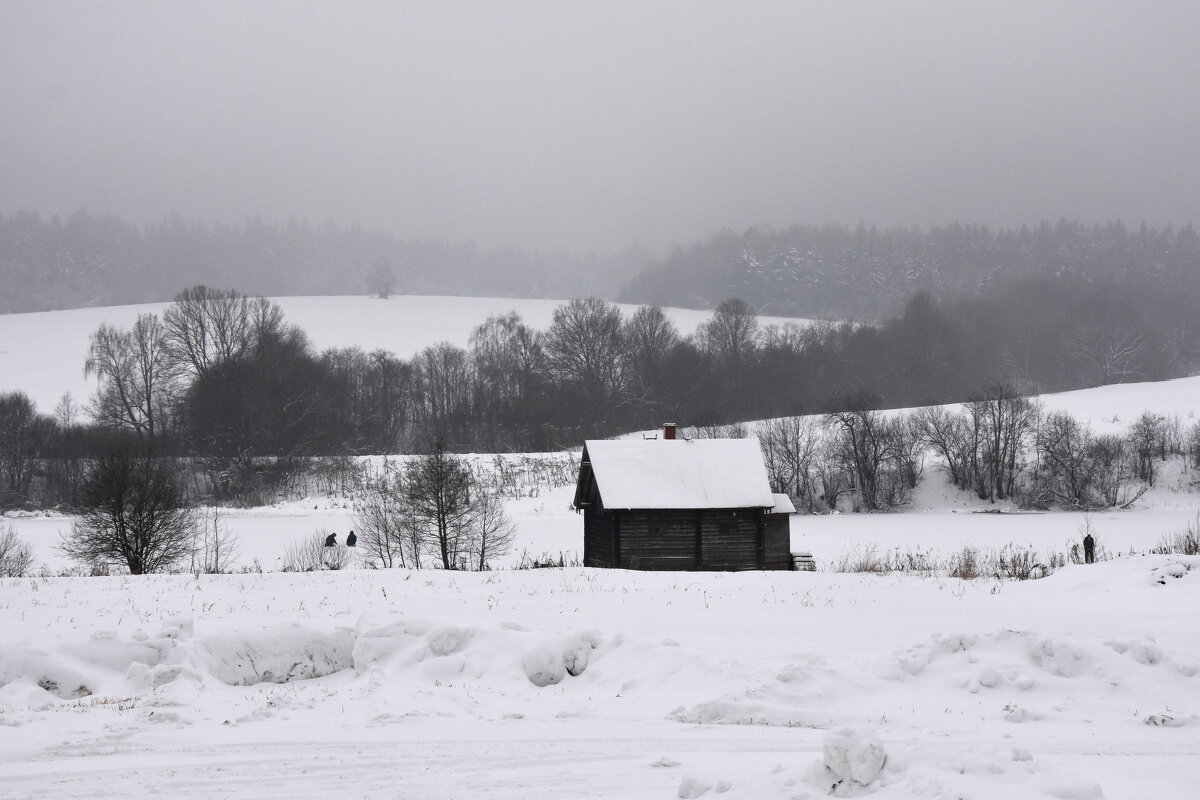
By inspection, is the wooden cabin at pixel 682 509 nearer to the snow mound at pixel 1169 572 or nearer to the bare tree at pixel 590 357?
the snow mound at pixel 1169 572

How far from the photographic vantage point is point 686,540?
87.8 ft

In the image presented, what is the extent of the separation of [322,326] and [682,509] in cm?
7933

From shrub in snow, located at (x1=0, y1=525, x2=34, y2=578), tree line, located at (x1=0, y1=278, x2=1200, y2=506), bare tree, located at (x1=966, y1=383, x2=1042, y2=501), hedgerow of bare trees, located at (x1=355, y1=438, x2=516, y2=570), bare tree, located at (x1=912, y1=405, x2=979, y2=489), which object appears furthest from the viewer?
tree line, located at (x1=0, y1=278, x2=1200, y2=506)

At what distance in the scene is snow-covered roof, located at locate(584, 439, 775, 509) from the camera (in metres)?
26.4

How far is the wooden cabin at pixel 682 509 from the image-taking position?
26.3 meters

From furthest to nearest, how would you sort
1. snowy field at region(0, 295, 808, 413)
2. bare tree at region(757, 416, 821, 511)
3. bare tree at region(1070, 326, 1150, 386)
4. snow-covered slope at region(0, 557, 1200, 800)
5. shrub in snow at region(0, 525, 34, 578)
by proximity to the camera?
1. bare tree at region(1070, 326, 1150, 386)
2. snowy field at region(0, 295, 808, 413)
3. bare tree at region(757, 416, 821, 511)
4. shrub in snow at region(0, 525, 34, 578)
5. snow-covered slope at region(0, 557, 1200, 800)

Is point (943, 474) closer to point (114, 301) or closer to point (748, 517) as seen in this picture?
point (748, 517)

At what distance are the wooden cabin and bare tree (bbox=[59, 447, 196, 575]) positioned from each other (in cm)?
1374

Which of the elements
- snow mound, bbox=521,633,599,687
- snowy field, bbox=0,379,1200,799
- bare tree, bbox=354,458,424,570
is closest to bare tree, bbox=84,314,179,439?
bare tree, bbox=354,458,424,570

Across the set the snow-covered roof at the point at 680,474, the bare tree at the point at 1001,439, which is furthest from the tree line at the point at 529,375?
the snow-covered roof at the point at 680,474

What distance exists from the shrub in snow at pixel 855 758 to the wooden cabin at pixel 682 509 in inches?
776

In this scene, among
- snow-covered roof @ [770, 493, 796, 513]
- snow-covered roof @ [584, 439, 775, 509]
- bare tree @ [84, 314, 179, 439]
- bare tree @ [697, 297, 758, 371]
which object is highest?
bare tree @ [697, 297, 758, 371]

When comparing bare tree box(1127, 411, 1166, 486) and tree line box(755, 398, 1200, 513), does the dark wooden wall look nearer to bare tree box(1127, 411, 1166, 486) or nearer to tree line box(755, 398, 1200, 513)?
tree line box(755, 398, 1200, 513)

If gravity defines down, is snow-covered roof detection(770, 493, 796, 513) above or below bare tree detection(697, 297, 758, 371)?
below
